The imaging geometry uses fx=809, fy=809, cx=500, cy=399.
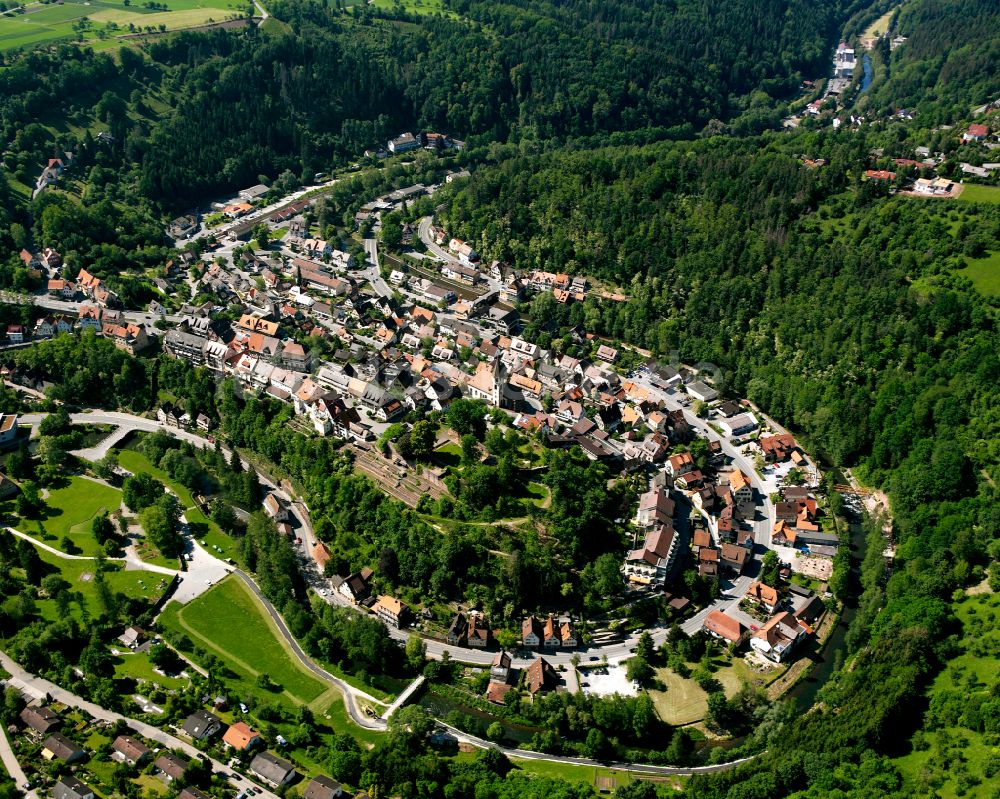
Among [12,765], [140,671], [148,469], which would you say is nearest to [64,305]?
[148,469]

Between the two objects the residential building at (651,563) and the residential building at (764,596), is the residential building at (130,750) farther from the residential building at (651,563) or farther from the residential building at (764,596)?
the residential building at (764,596)

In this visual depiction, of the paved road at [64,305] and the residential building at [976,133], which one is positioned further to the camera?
the residential building at [976,133]

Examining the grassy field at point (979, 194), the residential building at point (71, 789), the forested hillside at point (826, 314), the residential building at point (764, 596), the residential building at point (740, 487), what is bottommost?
the residential building at point (71, 789)

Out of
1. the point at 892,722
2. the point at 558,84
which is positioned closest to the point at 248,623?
the point at 892,722

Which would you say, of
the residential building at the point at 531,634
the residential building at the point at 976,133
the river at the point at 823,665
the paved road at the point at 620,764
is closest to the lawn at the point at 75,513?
the residential building at the point at 531,634

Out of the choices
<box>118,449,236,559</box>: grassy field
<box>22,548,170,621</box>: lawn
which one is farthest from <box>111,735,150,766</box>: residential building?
<box>118,449,236,559</box>: grassy field

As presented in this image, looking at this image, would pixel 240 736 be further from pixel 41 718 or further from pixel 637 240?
pixel 637 240

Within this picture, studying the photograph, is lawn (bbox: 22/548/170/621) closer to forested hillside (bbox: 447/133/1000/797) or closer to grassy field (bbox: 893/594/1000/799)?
forested hillside (bbox: 447/133/1000/797)
